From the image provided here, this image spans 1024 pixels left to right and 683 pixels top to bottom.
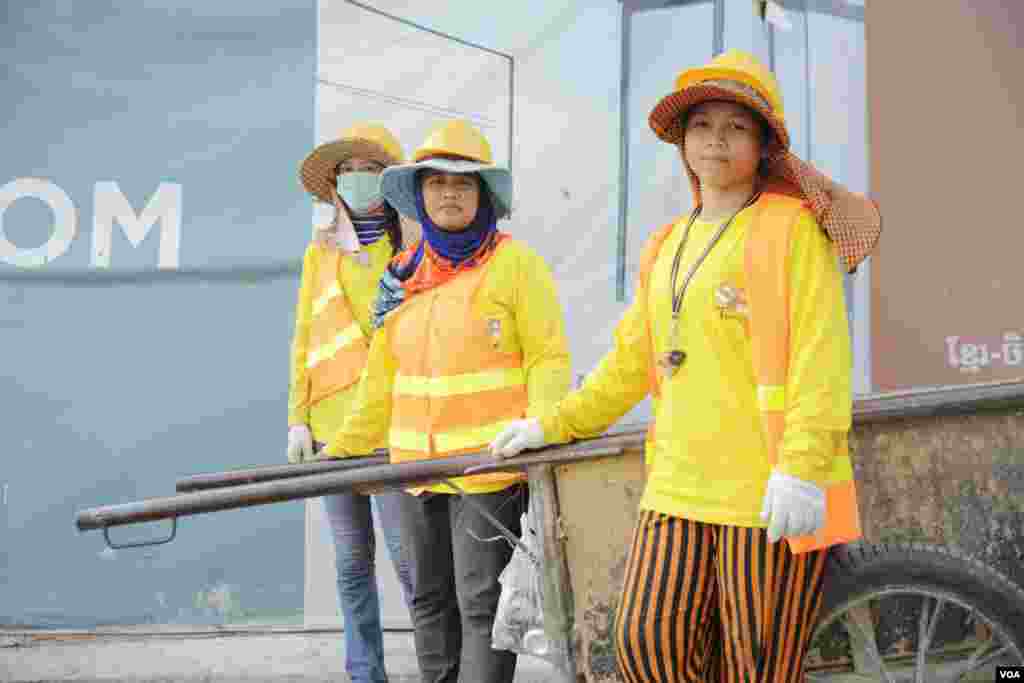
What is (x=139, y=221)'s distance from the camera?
5.37 m

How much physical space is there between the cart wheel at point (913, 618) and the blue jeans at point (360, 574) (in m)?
1.76

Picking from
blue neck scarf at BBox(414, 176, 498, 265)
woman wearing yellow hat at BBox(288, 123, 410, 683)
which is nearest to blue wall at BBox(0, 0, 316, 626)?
woman wearing yellow hat at BBox(288, 123, 410, 683)

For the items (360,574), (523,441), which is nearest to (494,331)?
(523,441)

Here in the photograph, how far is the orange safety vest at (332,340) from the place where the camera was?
422cm

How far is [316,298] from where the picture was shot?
170 inches

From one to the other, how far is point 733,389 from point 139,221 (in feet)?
12.2

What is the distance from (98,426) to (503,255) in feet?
9.11

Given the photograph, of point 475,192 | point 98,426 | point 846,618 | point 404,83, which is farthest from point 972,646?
point 98,426

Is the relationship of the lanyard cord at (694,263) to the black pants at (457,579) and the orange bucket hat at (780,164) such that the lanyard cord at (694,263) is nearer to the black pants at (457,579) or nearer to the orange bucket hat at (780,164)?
the orange bucket hat at (780,164)

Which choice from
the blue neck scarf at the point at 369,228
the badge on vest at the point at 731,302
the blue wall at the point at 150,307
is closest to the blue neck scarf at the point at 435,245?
the blue neck scarf at the point at 369,228

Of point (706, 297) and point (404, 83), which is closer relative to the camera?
point (706, 297)

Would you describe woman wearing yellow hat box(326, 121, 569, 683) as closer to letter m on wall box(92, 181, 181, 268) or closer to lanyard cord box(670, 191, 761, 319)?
lanyard cord box(670, 191, 761, 319)

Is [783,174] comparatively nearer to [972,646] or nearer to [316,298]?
[972,646]

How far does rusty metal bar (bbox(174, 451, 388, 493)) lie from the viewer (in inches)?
131
